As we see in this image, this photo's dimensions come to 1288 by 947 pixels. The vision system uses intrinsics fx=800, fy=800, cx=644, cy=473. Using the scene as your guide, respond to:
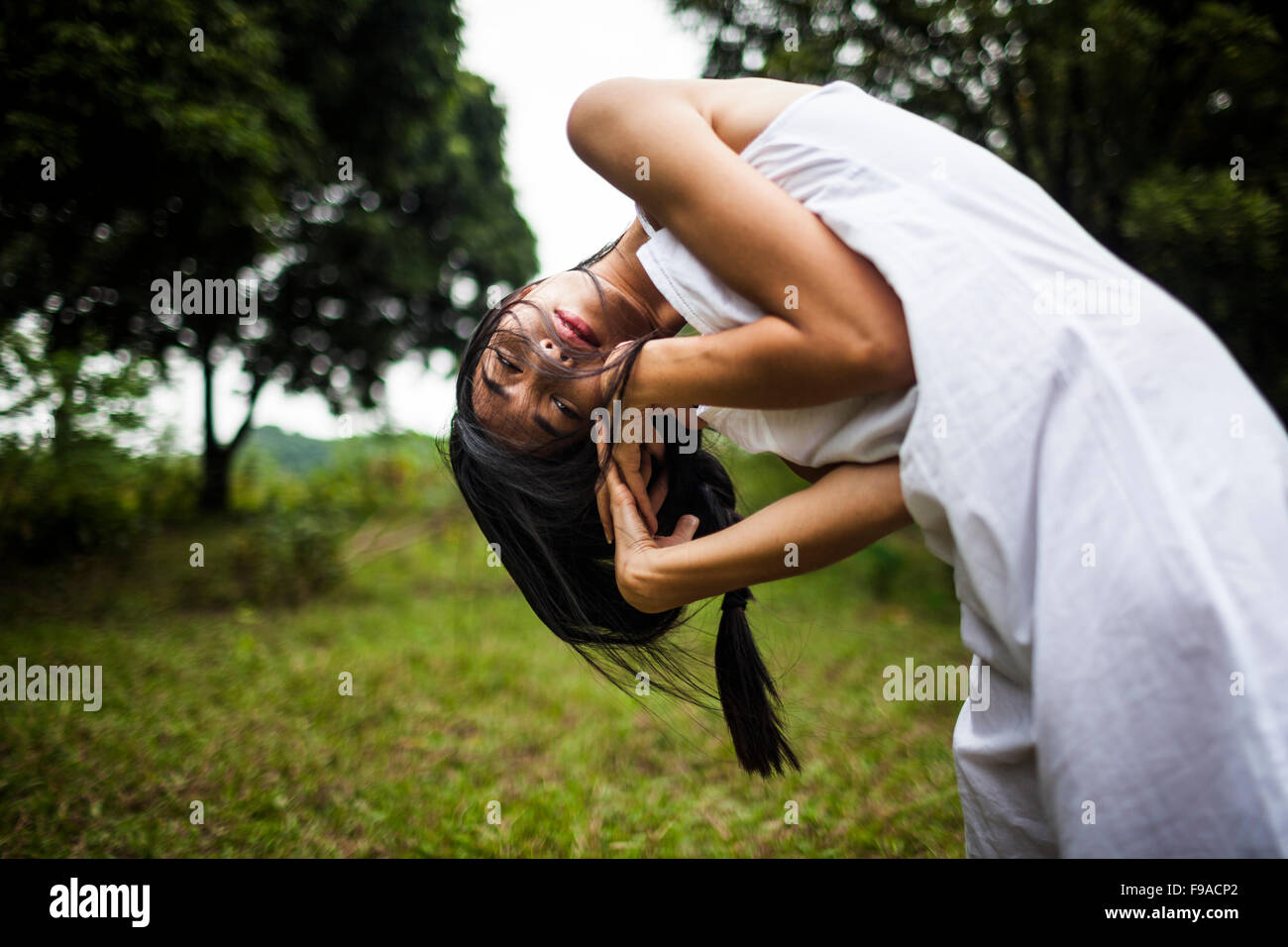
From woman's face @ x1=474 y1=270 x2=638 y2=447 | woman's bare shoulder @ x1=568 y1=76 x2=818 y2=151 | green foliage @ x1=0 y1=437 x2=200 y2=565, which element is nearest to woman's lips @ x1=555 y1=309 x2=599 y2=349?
woman's face @ x1=474 y1=270 x2=638 y2=447

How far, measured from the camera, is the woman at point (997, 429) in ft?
3.12

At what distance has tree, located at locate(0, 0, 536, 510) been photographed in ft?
15.1

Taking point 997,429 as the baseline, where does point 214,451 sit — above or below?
below

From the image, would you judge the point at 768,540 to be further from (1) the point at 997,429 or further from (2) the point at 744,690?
(2) the point at 744,690

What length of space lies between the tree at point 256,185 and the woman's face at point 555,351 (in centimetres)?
429

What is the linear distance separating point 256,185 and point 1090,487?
6.32 meters

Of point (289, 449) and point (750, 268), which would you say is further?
point (289, 449)

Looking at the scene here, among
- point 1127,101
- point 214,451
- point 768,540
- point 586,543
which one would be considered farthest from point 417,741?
point 214,451

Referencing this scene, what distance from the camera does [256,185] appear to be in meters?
5.88

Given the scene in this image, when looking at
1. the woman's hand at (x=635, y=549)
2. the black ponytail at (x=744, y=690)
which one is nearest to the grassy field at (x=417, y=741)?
the black ponytail at (x=744, y=690)

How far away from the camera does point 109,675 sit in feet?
15.3

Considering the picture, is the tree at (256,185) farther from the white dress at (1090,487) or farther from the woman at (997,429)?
the white dress at (1090,487)

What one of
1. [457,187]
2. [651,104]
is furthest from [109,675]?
[457,187]

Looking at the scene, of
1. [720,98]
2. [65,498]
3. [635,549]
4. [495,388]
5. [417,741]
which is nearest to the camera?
[720,98]
